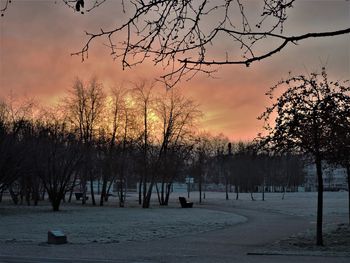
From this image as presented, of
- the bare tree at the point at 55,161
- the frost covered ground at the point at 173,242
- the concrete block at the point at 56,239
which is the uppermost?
the bare tree at the point at 55,161

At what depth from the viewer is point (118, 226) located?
1008 inches

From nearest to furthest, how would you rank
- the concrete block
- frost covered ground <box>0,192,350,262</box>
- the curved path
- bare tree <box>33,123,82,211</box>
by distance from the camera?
the curved path < frost covered ground <box>0,192,350,262</box> < the concrete block < bare tree <box>33,123,82,211</box>

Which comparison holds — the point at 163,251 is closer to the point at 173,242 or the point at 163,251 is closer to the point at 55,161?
the point at 173,242

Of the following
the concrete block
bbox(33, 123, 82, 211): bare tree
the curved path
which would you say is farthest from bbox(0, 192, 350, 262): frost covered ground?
bbox(33, 123, 82, 211): bare tree

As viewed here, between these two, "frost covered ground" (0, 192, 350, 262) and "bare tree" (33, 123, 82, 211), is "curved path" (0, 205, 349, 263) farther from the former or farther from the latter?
"bare tree" (33, 123, 82, 211)

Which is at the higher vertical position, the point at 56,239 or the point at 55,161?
the point at 55,161

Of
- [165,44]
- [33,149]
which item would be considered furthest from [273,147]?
[33,149]

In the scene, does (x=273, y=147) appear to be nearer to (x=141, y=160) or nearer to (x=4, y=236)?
(x=4, y=236)

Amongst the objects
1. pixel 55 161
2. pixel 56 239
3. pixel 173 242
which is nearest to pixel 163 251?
pixel 173 242

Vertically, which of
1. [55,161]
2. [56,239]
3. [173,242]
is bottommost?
[173,242]

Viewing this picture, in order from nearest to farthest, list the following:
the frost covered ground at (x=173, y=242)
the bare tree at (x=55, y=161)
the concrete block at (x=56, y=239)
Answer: the frost covered ground at (x=173, y=242) < the concrete block at (x=56, y=239) < the bare tree at (x=55, y=161)

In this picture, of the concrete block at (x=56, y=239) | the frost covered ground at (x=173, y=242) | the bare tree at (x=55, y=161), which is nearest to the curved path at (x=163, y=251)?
the frost covered ground at (x=173, y=242)

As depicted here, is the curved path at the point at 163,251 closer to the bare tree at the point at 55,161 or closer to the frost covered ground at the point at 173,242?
the frost covered ground at the point at 173,242

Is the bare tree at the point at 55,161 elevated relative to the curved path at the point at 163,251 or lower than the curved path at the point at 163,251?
elevated
